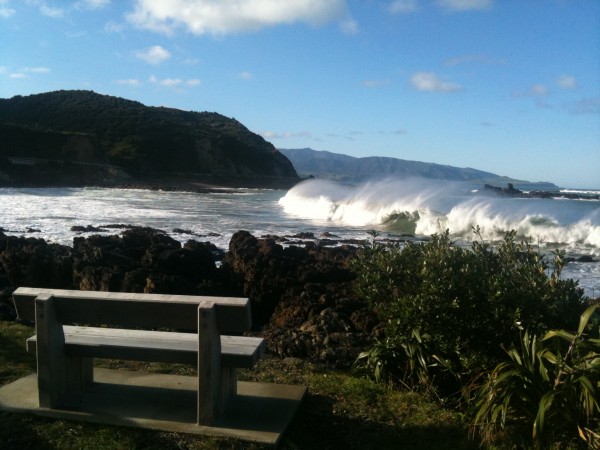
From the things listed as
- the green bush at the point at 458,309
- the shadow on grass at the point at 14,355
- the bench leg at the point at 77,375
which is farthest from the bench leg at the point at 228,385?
the shadow on grass at the point at 14,355

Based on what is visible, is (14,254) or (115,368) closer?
(115,368)

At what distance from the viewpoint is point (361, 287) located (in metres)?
5.61

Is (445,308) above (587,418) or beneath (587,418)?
above

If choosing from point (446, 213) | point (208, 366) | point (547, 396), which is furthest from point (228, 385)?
point (446, 213)

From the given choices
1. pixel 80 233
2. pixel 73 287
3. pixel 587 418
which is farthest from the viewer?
pixel 80 233

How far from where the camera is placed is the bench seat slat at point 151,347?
3949 mm

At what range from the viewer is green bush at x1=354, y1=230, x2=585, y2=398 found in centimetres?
448

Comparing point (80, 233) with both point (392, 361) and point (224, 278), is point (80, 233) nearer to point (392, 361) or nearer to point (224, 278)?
point (224, 278)

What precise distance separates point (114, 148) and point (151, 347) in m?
91.0

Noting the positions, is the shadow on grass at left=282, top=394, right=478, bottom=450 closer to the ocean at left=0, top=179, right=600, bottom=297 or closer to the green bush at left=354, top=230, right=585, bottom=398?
the green bush at left=354, top=230, right=585, bottom=398

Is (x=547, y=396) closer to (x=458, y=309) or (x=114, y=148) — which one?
(x=458, y=309)

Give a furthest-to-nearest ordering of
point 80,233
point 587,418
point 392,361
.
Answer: point 80,233 < point 392,361 < point 587,418

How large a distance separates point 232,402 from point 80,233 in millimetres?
15903

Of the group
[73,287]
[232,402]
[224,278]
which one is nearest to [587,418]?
[232,402]
